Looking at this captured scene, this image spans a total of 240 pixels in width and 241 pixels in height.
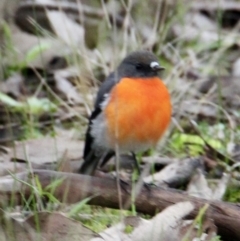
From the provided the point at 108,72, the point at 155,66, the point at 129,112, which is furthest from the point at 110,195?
the point at 108,72

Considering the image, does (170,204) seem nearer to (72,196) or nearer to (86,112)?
(72,196)

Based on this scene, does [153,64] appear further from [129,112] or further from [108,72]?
[108,72]

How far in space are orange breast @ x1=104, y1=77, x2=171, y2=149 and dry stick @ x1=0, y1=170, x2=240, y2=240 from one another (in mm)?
476

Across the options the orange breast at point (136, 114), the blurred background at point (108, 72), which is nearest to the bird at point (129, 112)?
the orange breast at point (136, 114)

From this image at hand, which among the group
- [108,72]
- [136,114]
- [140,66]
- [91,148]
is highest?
[140,66]

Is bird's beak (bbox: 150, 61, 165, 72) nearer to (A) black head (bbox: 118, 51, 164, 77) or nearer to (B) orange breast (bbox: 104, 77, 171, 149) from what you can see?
(A) black head (bbox: 118, 51, 164, 77)

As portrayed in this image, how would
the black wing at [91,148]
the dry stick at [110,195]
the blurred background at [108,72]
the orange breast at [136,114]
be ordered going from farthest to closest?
the blurred background at [108,72] < the black wing at [91,148] < the orange breast at [136,114] < the dry stick at [110,195]

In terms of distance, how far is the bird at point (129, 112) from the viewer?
4.89m

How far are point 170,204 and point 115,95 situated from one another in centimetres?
94

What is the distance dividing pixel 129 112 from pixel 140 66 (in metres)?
0.43

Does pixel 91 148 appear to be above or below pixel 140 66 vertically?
below

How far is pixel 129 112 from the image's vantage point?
488 cm

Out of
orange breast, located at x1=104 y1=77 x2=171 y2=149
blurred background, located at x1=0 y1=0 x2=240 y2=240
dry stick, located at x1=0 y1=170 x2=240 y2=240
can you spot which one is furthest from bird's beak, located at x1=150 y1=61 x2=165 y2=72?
dry stick, located at x1=0 y1=170 x2=240 y2=240

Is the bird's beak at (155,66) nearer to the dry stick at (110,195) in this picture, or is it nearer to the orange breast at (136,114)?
the orange breast at (136,114)
